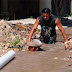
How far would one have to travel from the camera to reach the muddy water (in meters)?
4.32

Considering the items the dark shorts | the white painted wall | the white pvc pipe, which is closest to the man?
the dark shorts

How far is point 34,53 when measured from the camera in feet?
18.9

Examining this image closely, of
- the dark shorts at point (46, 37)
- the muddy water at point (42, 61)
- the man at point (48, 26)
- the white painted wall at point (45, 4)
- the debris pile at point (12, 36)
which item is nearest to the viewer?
the muddy water at point (42, 61)

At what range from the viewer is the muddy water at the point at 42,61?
14.2ft

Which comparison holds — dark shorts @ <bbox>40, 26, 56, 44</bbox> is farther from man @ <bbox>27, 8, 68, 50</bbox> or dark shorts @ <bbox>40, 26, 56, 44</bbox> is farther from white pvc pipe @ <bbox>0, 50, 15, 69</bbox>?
white pvc pipe @ <bbox>0, 50, 15, 69</bbox>

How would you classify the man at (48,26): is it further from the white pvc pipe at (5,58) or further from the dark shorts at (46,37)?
the white pvc pipe at (5,58)

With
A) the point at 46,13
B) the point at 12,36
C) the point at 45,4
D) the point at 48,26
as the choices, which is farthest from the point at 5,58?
the point at 45,4

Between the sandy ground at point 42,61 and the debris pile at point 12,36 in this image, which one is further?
the debris pile at point 12,36

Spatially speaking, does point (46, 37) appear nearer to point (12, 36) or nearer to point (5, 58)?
point (12, 36)

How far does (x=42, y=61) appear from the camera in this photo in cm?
491

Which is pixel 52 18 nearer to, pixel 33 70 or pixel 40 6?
pixel 33 70

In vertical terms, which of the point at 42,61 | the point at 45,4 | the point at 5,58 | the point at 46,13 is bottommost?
the point at 42,61

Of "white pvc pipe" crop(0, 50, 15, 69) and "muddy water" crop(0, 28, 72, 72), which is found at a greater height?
"white pvc pipe" crop(0, 50, 15, 69)

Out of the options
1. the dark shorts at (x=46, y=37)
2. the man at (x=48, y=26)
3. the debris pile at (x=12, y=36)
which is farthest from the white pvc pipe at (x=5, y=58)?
the dark shorts at (x=46, y=37)
